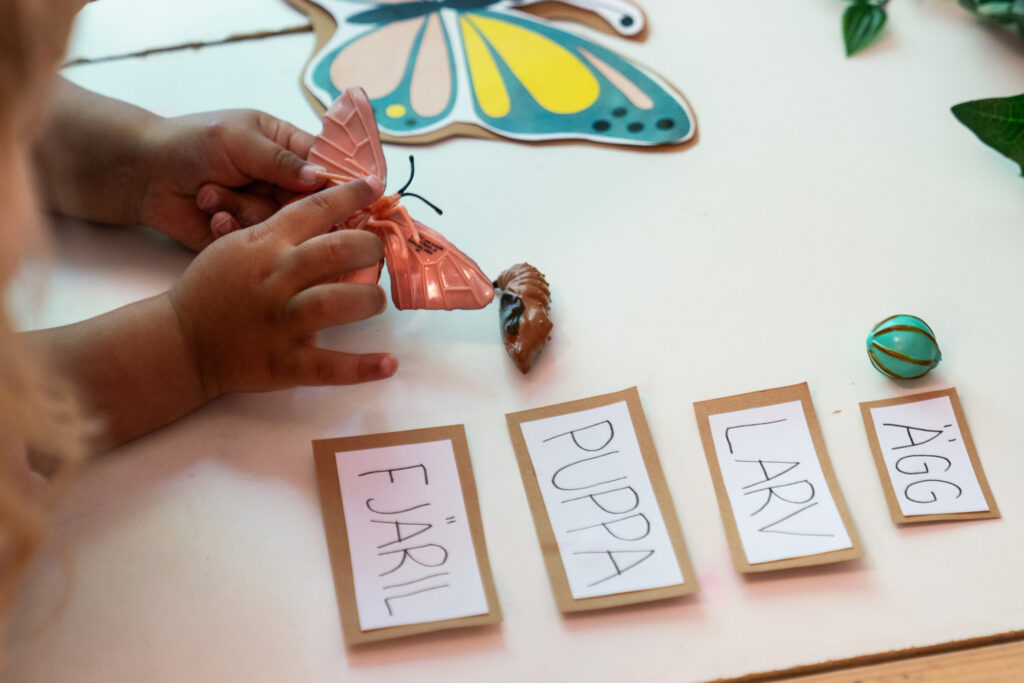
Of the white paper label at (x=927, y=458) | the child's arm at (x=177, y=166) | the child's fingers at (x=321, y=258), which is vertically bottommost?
the white paper label at (x=927, y=458)

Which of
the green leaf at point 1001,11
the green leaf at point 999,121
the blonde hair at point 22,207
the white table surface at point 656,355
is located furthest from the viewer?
the green leaf at point 1001,11

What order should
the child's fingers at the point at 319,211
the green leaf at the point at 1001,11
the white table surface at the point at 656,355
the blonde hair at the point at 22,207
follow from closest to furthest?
the blonde hair at the point at 22,207
the white table surface at the point at 656,355
the child's fingers at the point at 319,211
the green leaf at the point at 1001,11

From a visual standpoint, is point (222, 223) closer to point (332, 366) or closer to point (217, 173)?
point (217, 173)

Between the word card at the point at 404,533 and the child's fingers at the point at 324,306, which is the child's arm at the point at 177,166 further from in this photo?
the word card at the point at 404,533

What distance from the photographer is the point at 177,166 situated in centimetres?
76

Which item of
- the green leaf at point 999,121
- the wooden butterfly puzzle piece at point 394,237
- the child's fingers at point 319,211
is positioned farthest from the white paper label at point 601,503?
the green leaf at point 999,121

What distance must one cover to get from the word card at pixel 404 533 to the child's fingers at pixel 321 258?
0.13 metres

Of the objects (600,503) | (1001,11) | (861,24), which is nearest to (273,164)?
(600,503)

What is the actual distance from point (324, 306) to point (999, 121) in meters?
0.65

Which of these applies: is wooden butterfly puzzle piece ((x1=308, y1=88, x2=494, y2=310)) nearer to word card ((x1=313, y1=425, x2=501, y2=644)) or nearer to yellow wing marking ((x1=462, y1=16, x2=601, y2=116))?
word card ((x1=313, y1=425, x2=501, y2=644))

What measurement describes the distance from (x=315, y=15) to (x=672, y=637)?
0.74 metres

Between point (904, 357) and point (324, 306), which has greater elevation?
point (324, 306)

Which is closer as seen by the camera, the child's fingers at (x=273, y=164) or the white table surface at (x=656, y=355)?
the white table surface at (x=656, y=355)

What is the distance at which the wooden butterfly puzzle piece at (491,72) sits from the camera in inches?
34.3
